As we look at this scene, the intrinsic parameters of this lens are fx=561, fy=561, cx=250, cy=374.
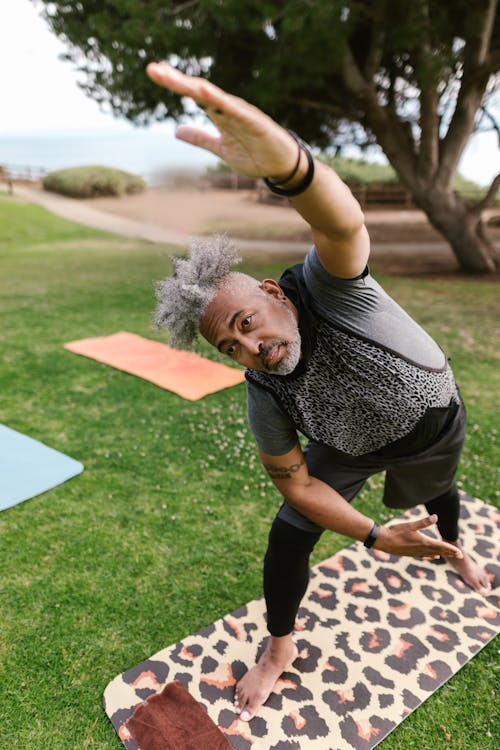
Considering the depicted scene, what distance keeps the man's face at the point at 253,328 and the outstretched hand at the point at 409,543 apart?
0.60 m

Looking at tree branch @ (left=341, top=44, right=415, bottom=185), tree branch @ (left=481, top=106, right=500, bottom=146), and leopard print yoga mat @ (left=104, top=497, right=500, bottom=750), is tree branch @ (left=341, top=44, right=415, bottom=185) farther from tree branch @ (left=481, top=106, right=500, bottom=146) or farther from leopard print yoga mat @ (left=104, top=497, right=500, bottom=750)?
leopard print yoga mat @ (left=104, top=497, right=500, bottom=750)

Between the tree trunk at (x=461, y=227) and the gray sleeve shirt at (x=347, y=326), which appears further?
the tree trunk at (x=461, y=227)

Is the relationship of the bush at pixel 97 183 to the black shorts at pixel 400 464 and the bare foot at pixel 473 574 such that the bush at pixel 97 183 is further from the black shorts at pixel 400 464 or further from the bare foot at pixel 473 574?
the black shorts at pixel 400 464

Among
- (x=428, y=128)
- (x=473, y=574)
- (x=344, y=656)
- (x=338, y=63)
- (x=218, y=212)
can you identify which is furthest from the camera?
(x=218, y=212)

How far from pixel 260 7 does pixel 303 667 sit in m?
6.57

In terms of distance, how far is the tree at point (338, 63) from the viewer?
662cm

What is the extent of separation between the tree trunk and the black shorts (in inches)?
326

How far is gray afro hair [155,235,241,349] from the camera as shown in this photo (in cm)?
156

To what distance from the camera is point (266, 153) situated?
1.11m

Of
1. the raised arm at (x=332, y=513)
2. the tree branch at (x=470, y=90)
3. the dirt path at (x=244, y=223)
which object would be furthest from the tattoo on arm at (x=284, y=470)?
the dirt path at (x=244, y=223)

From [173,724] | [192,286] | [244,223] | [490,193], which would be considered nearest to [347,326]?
[192,286]

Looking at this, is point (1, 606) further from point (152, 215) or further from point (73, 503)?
point (152, 215)

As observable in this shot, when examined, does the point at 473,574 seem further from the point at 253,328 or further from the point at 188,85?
the point at 188,85

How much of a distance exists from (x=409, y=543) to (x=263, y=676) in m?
0.75
